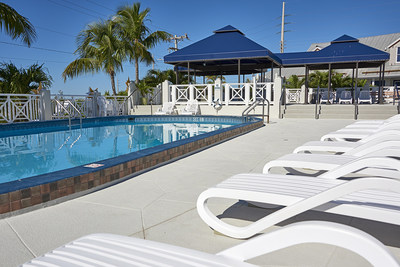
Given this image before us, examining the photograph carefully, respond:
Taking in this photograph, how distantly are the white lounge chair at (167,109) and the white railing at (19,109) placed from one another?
5.68m

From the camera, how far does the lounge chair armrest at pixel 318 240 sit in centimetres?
110

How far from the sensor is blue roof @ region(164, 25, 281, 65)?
1500 cm

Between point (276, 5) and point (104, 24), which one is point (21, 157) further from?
point (276, 5)

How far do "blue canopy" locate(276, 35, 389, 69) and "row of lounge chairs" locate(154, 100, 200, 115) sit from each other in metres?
6.73

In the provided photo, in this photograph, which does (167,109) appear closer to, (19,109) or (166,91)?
(166,91)

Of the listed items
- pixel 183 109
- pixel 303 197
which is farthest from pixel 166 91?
pixel 303 197

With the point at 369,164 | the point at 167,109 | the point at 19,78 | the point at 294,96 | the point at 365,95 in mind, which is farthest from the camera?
the point at 294,96

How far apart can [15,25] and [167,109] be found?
7777mm

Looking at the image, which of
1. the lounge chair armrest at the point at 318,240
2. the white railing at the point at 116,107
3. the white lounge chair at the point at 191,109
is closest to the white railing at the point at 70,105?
the white railing at the point at 116,107

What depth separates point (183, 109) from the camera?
51.9 ft

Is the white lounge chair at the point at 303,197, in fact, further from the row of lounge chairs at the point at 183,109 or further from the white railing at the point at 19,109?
the row of lounge chairs at the point at 183,109

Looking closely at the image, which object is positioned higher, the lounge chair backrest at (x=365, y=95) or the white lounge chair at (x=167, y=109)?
the lounge chair backrest at (x=365, y=95)

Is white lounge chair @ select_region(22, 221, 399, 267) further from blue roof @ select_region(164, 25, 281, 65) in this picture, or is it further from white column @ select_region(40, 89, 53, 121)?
blue roof @ select_region(164, 25, 281, 65)

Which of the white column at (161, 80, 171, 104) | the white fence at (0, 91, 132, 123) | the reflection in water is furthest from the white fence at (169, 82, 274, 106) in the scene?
the reflection in water
